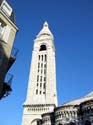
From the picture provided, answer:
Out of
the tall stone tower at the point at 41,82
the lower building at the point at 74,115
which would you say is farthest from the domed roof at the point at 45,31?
the lower building at the point at 74,115

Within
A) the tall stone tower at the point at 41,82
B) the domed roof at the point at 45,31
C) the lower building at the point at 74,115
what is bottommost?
the lower building at the point at 74,115

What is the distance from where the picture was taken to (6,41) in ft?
67.7

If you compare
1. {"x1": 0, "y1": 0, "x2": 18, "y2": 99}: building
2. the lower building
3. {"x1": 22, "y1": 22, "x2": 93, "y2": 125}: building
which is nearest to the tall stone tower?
{"x1": 22, "y1": 22, "x2": 93, "y2": 125}: building

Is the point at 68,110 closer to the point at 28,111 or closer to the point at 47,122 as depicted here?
the point at 47,122

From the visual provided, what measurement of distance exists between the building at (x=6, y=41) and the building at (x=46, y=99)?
1582cm

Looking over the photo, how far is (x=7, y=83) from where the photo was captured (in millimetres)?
20375

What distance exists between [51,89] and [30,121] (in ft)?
24.7

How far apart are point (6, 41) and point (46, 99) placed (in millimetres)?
30702

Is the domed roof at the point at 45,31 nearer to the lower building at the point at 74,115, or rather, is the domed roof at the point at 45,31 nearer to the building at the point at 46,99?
the building at the point at 46,99

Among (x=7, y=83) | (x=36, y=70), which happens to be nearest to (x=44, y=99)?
(x=36, y=70)

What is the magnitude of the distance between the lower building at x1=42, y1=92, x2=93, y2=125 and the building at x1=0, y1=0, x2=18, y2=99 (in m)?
15.0

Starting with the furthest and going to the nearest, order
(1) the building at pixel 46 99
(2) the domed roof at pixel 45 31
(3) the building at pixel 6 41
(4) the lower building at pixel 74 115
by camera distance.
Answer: (2) the domed roof at pixel 45 31 → (1) the building at pixel 46 99 → (4) the lower building at pixel 74 115 → (3) the building at pixel 6 41

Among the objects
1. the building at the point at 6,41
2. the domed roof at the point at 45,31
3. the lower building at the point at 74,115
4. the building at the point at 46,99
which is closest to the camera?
the building at the point at 6,41

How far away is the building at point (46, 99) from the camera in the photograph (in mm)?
35234
